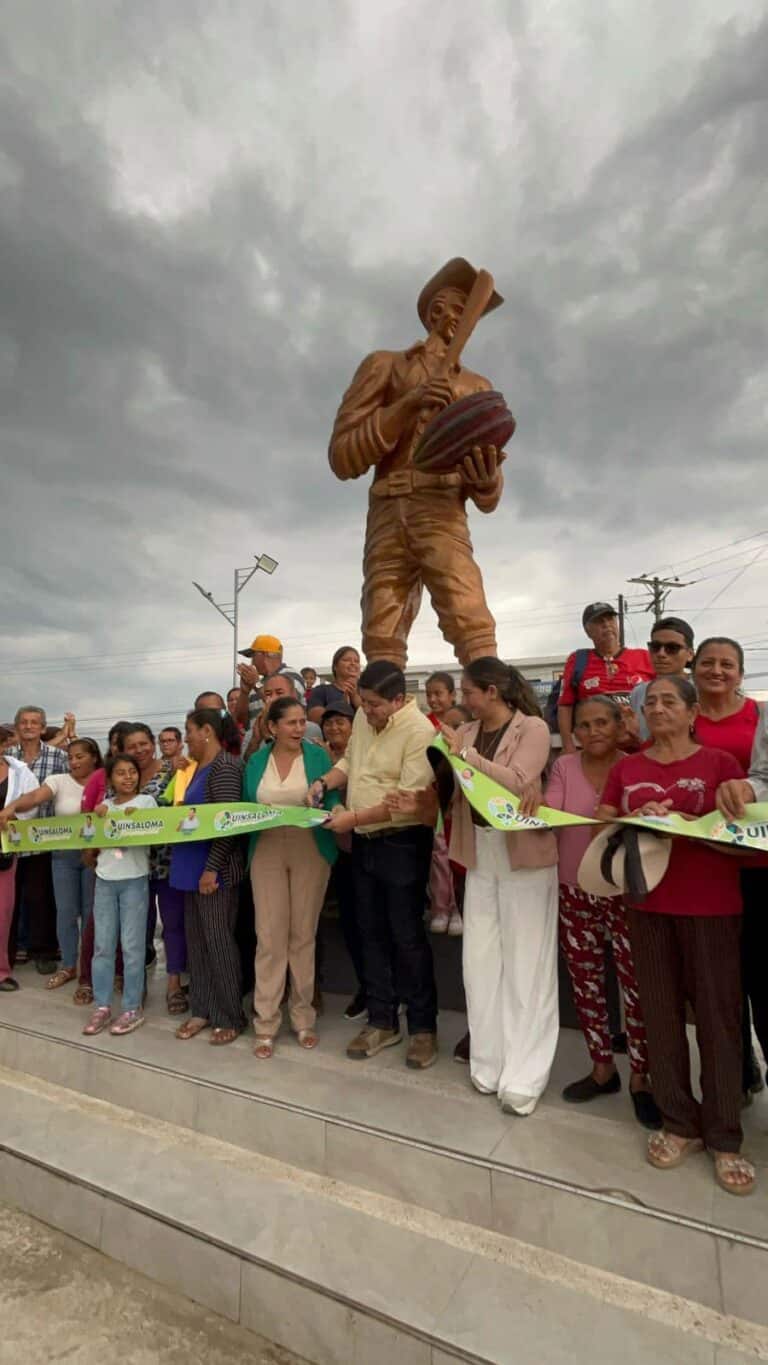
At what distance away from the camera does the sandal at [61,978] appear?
15.7 ft

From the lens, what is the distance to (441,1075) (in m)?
3.17

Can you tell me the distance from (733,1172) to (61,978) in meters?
4.16

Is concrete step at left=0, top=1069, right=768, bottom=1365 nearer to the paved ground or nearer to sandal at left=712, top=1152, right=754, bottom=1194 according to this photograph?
the paved ground

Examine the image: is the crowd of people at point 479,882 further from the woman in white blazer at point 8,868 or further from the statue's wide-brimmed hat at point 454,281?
the statue's wide-brimmed hat at point 454,281

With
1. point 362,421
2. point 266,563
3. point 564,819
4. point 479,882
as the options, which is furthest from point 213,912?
point 266,563

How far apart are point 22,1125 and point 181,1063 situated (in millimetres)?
759

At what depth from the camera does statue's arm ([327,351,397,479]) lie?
5.73m

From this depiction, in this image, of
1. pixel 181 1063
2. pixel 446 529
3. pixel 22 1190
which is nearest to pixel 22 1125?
pixel 22 1190

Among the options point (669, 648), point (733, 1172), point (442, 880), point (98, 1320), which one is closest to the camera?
point (733, 1172)

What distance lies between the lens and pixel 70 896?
484 cm

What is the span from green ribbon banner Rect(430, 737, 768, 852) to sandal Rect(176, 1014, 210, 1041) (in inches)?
80.8

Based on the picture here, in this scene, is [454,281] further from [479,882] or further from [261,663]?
[479,882]

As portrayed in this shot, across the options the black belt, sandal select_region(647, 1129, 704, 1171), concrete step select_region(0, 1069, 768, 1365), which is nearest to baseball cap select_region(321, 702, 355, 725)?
the black belt

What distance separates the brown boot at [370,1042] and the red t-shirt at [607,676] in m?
2.45
